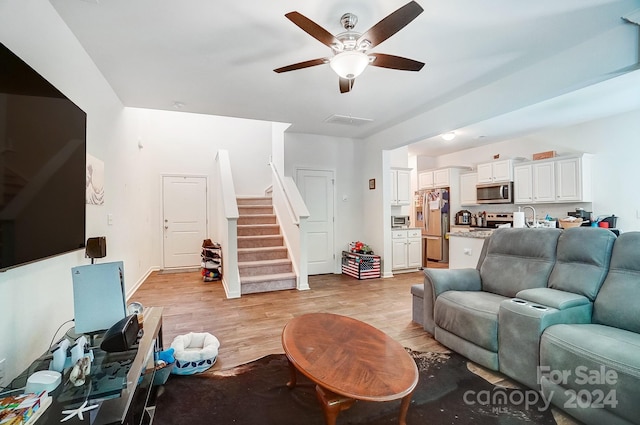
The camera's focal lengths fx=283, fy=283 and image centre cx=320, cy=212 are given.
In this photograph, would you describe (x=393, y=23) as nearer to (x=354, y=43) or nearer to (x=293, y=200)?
(x=354, y=43)

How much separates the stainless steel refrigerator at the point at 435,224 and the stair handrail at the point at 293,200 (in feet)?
12.2

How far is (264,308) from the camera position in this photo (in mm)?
3559

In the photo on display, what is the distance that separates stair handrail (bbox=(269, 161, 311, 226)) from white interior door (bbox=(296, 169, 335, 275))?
0.40 metres

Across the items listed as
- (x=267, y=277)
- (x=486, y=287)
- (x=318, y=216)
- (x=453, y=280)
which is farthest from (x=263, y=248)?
(x=486, y=287)

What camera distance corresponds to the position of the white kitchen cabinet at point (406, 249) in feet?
18.5

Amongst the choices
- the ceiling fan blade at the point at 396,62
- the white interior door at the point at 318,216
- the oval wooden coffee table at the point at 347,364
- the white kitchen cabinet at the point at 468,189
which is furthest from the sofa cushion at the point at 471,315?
the white kitchen cabinet at the point at 468,189

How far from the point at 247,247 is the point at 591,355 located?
4.42 m

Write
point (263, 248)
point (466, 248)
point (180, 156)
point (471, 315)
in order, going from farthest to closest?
point (180, 156)
point (263, 248)
point (466, 248)
point (471, 315)

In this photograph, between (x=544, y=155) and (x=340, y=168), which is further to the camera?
(x=340, y=168)

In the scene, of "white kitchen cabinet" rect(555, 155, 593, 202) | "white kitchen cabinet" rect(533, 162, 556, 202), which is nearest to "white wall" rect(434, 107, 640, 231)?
"white kitchen cabinet" rect(555, 155, 593, 202)

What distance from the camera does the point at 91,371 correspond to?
4.35 ft

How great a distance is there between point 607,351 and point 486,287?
122cm

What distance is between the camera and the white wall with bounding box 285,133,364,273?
5.49 m

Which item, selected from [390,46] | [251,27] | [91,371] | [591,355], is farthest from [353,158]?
[91,371]
